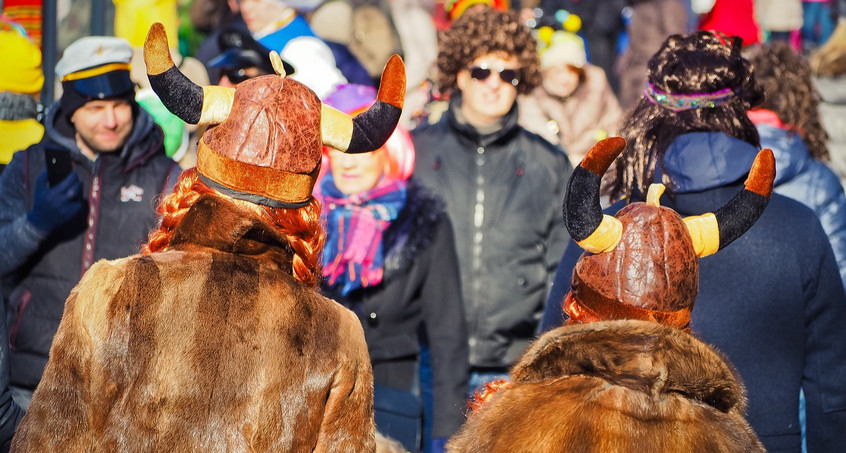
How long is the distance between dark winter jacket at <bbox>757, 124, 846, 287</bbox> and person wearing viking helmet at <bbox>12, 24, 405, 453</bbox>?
7.51ft

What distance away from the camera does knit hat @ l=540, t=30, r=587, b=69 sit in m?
8.90

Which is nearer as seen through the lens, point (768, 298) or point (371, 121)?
point (371, 121)

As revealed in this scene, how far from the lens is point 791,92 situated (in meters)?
5.97

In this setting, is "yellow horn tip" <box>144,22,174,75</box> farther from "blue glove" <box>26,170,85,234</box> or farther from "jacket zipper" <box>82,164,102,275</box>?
"jacket zipper" <box>82,164,102,275</box>

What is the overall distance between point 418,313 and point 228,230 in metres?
2.15

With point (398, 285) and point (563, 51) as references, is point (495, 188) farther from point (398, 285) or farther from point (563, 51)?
point (563, 51)

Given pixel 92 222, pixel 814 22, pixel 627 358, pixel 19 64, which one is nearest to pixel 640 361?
pixel 627 358

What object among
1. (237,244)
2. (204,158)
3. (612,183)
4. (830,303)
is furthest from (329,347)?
(830,303)

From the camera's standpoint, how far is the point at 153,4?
27.6ft

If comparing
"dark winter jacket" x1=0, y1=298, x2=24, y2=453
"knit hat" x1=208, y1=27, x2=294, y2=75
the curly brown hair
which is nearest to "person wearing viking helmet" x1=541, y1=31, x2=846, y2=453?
"dark winter jacket" x1=0, y1=298, x2=24, y2=453

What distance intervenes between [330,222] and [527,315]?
1275 millimetres

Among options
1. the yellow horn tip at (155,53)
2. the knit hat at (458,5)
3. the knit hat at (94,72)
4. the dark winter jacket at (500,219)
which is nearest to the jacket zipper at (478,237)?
the dark winter jacket at (500,219)

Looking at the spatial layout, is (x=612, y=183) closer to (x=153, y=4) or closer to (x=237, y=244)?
(x=237, y=244)

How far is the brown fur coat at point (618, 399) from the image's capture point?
2.54m
